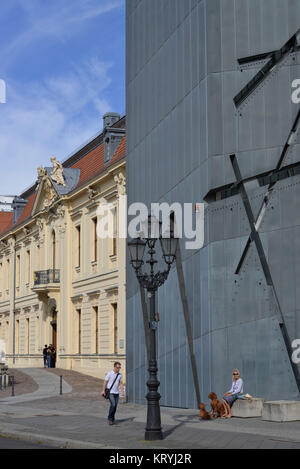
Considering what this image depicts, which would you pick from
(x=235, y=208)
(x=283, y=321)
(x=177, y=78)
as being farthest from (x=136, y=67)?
(x=283, y=321)

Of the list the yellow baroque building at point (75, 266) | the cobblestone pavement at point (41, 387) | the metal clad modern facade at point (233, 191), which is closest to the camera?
the metal clad modern facade at point (233, 191)

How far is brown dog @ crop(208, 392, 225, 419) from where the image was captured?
1878 cm

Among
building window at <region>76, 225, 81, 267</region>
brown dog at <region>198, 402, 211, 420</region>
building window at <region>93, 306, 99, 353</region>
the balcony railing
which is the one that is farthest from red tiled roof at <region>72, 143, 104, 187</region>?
brown dog at <region>198, 402, 211, 420</region>

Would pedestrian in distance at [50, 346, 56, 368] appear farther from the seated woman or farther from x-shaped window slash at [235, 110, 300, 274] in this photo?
the seated woman

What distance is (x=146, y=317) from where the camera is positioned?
25.3m

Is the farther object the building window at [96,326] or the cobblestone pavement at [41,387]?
the building window at [96,326]

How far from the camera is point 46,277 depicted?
153ft

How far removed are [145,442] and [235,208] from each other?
309 inches

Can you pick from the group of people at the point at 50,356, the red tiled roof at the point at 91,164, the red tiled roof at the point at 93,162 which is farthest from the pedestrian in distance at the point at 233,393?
the group of people at the point at 50,356

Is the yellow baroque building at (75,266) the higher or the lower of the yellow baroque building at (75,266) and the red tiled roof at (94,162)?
the lower

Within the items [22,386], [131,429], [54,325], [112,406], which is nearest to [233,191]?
[112,406]

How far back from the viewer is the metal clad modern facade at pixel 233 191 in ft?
64.1

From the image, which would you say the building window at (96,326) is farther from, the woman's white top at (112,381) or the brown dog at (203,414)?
the brown dog at (203,414)

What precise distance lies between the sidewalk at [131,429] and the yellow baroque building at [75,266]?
540 inches
